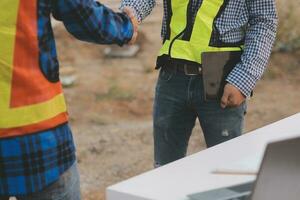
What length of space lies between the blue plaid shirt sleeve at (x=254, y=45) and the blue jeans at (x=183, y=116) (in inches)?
4.1

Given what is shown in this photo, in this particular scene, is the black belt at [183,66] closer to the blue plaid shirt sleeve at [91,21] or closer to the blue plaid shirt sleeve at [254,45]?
the blue plaid shirt sleeve at [254,45]

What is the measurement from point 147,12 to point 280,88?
3.66 meters

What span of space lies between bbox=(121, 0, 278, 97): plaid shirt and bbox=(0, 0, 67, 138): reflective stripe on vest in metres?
0.88

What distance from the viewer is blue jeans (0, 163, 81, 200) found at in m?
1.71

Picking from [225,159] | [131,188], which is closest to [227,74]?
[225,159]

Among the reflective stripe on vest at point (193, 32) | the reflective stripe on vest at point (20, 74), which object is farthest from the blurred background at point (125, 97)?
the reflective stripe on vest at point (20, 74)

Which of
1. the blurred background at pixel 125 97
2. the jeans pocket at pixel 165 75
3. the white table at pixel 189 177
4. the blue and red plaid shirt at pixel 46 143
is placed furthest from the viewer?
the blurred background at pixel 125 97

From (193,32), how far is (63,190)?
0.87 meters

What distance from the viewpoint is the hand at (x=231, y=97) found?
233cm

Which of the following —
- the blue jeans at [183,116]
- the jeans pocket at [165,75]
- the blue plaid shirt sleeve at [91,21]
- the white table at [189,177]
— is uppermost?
the blue plaid shirt sleeve at [91,21]

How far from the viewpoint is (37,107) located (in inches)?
65.0

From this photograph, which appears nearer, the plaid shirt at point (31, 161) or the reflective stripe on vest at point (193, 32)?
the plaid shirt at point (31, 161)

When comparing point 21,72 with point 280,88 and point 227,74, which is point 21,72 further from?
point 280,88

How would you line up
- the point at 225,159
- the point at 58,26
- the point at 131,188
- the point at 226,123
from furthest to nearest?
the point at 58,26 → the point at 226,123 → the point at 225,159 → the point at 131,188
